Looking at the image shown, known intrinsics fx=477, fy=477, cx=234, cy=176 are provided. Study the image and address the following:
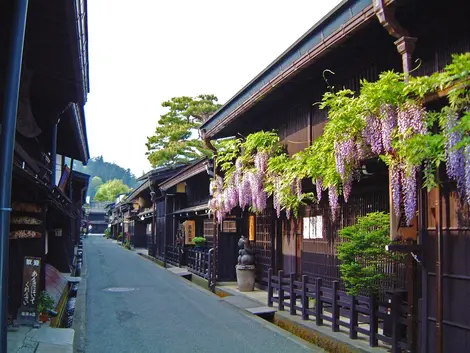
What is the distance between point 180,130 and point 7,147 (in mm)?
41122

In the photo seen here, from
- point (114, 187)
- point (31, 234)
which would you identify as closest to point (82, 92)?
point (31, 234)

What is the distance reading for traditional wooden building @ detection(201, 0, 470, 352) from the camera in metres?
6.36

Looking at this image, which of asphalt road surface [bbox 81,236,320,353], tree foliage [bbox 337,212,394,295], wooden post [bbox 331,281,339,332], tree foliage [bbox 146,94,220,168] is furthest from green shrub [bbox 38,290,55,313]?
tree foliage [bbox 146,94,220,168]

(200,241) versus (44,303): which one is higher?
(200,241)

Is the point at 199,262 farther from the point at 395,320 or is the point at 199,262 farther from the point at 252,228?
the point at 395,320

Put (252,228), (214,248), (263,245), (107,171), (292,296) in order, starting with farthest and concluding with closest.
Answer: (107,171), (214,248), (252,228), (263,245), (292,296)

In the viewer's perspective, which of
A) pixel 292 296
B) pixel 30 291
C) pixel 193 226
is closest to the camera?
pixel 30 291

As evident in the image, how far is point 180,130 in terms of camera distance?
4416cm

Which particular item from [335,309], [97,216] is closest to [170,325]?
[335,309]

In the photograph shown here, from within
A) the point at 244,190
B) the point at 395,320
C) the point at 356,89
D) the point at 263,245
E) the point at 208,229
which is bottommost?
the point at 395,320

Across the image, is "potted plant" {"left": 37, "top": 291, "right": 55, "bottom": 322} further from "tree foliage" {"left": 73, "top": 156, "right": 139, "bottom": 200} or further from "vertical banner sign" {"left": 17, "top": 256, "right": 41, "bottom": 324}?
"tree foliage" {"left": 73, "top": 156, "right": 139, "bottom": 200}

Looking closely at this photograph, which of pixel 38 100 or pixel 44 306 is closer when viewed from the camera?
pixel 44 306

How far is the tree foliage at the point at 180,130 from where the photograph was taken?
43719 mm

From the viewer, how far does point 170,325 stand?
1085 centimetres
